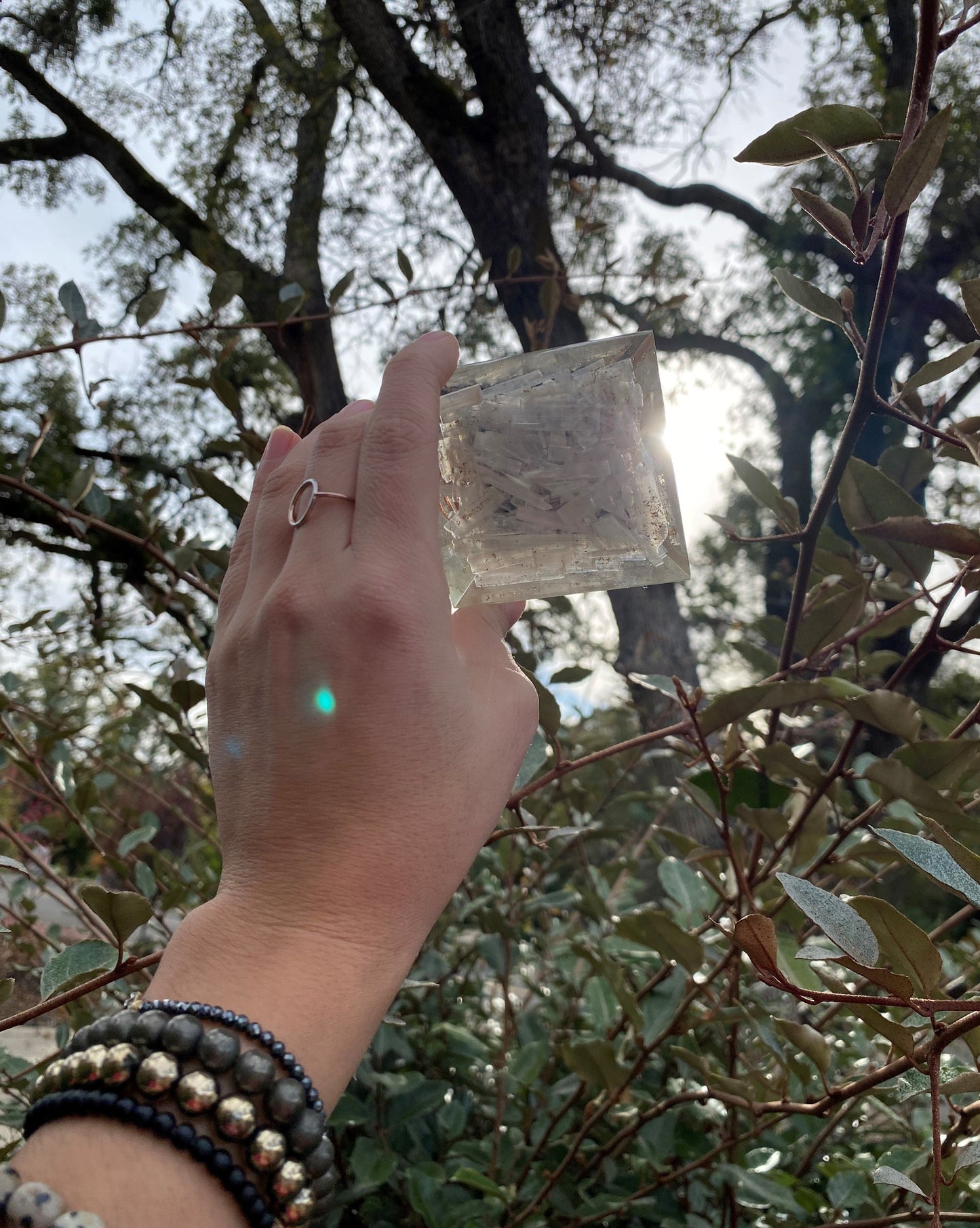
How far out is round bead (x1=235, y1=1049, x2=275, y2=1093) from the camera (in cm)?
47

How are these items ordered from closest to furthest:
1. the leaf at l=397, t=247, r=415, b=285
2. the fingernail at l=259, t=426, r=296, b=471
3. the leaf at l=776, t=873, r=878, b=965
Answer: the leaf at l=776, t=873, r=878, b=965, the fingernail at l=259, t=426, r=296, b=471, the leaf at l=397, t=247, r=415, b=285

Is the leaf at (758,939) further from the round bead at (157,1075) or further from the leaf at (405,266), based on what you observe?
the leaf at (405,266)

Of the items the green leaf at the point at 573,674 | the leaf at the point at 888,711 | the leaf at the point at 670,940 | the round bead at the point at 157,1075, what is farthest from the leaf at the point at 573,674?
the round bead at the point at 157,1075

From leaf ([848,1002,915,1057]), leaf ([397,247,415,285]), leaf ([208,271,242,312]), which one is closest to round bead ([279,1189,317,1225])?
leaf ([848,1002,915,1057])

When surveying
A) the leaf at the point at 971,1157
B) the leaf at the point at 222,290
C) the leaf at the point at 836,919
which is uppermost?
the leaf at the point at 222,290

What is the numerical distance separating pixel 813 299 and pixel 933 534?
24cm

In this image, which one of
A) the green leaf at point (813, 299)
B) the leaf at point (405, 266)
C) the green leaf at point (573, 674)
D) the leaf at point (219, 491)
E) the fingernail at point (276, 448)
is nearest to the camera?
the green leaf at point (813, 299)

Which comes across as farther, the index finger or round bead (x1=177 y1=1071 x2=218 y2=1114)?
the index finger

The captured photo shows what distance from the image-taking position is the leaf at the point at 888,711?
0.74 metres

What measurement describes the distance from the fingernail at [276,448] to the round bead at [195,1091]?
543 millimetres

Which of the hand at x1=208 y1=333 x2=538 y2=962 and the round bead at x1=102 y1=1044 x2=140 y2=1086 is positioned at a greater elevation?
the hand at x1=208 y1=333 x2=538 y2=962

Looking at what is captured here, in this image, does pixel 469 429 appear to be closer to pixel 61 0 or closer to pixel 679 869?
pixel 679 869

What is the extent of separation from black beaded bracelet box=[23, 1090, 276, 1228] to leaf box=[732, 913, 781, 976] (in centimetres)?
32

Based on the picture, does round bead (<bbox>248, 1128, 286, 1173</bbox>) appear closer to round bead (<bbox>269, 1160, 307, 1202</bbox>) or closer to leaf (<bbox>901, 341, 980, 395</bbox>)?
round bead (<bbox>269, 1160, 307, 1202</bbox>)
